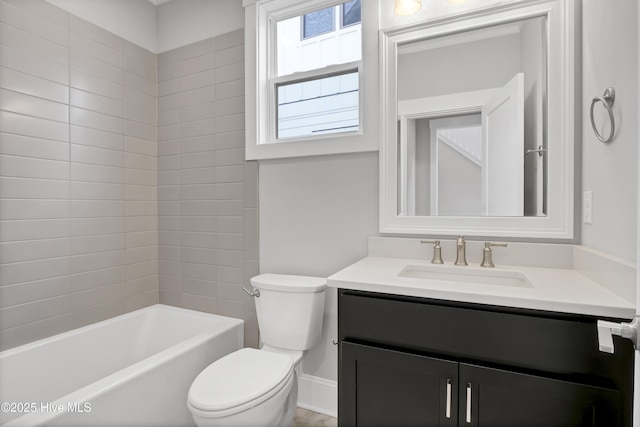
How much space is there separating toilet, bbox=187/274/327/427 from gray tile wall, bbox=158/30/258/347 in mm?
420

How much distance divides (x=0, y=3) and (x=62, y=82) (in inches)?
16.0

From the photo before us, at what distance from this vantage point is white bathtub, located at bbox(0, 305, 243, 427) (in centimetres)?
131

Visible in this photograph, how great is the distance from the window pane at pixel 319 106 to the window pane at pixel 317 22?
0.31 m

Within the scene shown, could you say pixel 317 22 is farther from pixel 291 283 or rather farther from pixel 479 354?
pixel 479 354

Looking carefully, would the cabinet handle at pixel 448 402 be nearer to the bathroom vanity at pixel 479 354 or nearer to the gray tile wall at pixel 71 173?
the bathroom vanity at pixel 479 354

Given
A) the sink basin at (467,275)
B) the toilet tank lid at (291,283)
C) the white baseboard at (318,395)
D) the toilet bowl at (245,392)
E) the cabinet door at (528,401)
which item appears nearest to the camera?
the cabinet door at (528,401)

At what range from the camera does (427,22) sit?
166 centimetres

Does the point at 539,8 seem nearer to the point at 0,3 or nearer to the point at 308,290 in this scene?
the point at 308,290

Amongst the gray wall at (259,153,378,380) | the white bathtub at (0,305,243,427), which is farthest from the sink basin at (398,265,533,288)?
the white bathtub at (0,305,243,427)

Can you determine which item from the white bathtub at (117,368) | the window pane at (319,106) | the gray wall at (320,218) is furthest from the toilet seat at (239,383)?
the window pane at (319,106)

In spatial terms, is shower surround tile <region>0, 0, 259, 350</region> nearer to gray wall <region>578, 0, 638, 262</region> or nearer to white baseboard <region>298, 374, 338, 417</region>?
white baseboard <region>298, 374, 338, 417</region>

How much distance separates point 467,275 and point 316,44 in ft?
5.27

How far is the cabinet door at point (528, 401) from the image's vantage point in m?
0.91

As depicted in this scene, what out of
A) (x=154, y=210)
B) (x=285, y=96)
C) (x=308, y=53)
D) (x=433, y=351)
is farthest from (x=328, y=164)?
(x=154, y=210)
